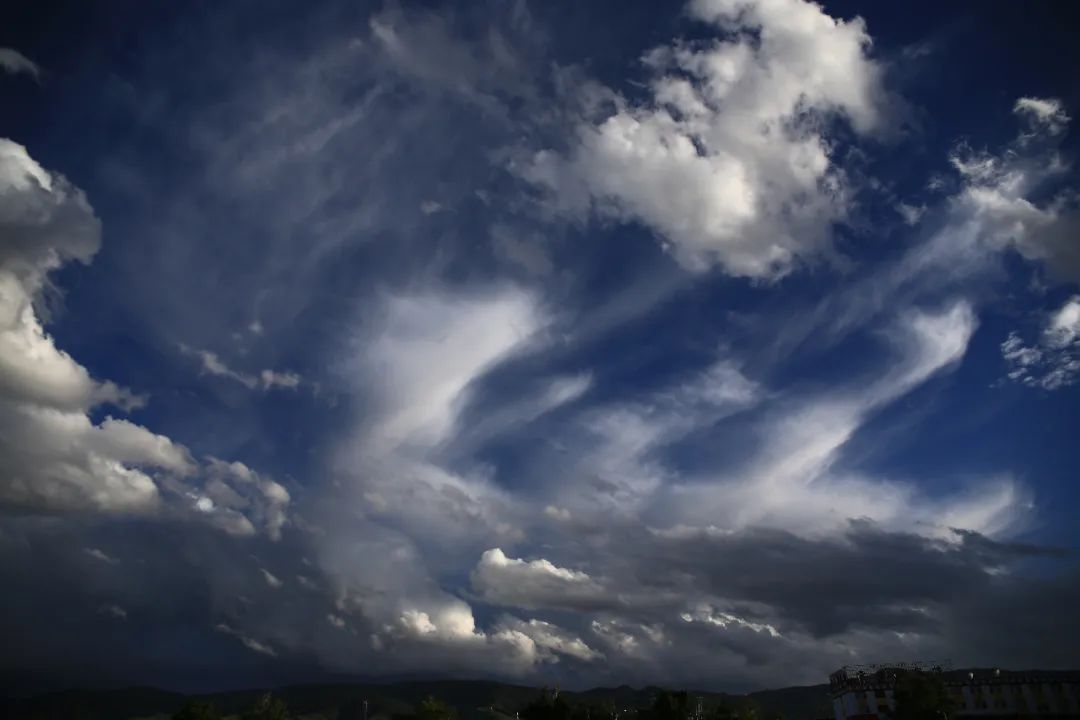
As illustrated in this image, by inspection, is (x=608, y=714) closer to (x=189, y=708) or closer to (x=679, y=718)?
(x=679, y=718)

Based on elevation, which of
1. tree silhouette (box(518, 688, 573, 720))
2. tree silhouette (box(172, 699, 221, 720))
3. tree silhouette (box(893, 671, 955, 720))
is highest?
tree silhouette (box(893, 671, 955, 720))

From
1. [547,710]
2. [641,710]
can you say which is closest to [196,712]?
[547,710]

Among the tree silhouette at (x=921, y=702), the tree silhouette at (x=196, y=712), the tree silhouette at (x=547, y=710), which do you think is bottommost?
the tree silhouette at (x=196, y=712)

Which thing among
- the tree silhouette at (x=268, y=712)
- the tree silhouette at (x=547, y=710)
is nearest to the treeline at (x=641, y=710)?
the tree silhouette at (x=547, y=710)

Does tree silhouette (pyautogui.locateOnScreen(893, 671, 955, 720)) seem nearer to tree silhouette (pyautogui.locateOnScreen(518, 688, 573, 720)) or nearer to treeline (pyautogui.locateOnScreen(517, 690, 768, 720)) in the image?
treeline (pyautogui.locateOnScreen(517, 690, 768, 720))

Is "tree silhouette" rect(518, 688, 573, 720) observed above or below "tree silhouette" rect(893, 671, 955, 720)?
below

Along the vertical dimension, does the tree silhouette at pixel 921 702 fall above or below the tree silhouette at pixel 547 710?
above

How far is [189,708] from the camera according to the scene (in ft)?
530

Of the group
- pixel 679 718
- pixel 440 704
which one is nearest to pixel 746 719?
pixel 679 718

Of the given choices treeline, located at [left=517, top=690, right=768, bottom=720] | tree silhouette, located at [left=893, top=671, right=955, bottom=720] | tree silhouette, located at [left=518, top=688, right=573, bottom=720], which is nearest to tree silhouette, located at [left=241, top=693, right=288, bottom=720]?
treeline, located at [left=517, top=690, right=768, bottom=720]

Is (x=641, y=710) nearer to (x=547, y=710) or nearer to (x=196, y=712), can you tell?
(x=547, y=710)

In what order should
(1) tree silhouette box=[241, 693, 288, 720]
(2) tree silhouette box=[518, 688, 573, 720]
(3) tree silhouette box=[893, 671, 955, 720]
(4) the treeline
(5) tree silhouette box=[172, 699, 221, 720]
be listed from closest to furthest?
(4) the treeline, (2) tree silhouette box=[518, 688, 573, 720], (5) tree silhouette box=[172, 699, 221, 720], (3) tree silhouette box=[893, 671, 955, 720], (1) tree silhouette box=[241, 693, 288, 720]

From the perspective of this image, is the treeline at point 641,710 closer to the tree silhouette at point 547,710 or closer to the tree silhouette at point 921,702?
the tree silhouette at point 547,710

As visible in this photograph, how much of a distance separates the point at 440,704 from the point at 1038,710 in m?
176
